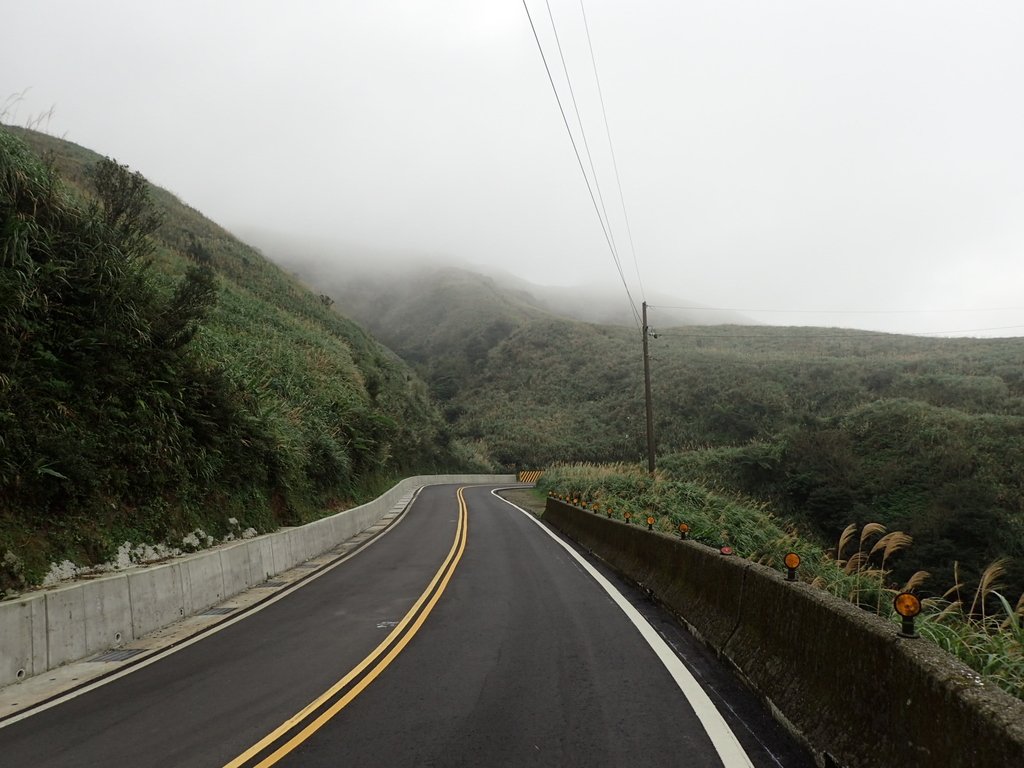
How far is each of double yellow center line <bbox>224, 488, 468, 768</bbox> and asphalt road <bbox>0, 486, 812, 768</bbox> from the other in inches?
0.7

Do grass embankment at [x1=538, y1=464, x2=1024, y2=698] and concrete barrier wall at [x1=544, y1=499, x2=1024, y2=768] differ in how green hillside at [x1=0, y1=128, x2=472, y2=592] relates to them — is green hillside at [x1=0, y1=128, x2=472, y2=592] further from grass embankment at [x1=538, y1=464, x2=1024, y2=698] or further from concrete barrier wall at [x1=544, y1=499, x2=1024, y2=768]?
grass embankment at [x1=538, y1=464, x2=1024, y2=698]

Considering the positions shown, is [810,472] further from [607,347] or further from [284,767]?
[607,347]

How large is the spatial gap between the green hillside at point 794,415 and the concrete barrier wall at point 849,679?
18.6m

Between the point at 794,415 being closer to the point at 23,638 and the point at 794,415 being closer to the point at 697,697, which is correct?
the point at 697,697

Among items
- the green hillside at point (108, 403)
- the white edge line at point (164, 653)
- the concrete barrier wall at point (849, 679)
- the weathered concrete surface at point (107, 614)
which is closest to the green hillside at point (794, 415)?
Result: the concrete barrier wall at point (849, 679)

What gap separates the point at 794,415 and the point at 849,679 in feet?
171

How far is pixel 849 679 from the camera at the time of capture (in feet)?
12.8

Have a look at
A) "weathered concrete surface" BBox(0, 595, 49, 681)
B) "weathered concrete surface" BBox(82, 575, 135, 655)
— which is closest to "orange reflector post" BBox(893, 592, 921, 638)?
"weathered concrete surface" BBox(0, 595, 49, 681)

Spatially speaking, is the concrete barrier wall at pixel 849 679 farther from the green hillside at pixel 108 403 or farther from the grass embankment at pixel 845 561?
the green hillside at pixel 108 403

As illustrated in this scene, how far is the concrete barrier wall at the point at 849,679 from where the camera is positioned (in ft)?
9.02

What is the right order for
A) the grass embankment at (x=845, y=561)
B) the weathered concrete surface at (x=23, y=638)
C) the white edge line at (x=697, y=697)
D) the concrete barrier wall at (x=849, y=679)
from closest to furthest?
1. the concrete barrier wall at (x=849, y=679)
2. the white edge line at (x=697, y=697)
3. the grass embankment at (x=845, y=561)
4. the weathered concrete surface at (x=23, y=638)

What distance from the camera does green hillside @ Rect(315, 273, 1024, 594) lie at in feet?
89.5

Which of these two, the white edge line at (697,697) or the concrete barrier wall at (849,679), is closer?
the concrete barrier wall at (849,679)

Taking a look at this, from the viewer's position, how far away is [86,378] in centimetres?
1014
